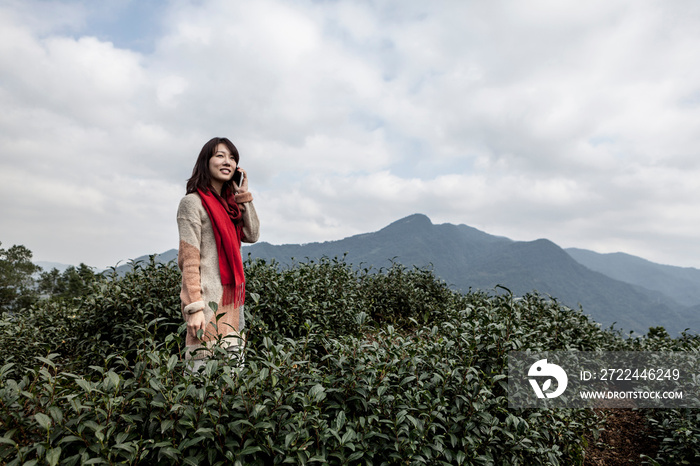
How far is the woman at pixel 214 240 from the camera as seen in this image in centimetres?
294

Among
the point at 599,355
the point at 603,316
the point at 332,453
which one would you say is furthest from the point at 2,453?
the point at 603,316

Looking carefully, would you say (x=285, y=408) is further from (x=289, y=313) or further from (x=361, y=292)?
(x=361, y=292)

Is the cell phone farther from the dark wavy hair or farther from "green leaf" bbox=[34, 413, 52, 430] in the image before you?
"green leaf" bbox=[34, 413, 52, 430]

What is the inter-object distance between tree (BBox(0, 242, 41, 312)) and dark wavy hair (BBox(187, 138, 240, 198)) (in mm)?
22264

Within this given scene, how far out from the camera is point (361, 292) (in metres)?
6.90

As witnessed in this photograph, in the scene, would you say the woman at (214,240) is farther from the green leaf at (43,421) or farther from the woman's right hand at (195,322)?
the green leaf at (43,421)

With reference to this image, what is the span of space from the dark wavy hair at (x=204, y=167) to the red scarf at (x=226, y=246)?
74 millimetres

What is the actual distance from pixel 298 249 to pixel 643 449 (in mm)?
94358

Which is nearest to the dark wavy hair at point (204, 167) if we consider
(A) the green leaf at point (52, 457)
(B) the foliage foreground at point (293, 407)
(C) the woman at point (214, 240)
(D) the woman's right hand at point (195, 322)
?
(C) the woman at point (214, 240)

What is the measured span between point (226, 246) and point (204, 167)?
734 mm

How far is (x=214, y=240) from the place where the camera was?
10.4ft

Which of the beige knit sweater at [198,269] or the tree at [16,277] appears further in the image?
the tree at [16,277]

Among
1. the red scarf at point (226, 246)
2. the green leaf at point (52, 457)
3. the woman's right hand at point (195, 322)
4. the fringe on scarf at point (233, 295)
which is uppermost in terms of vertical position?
the red scarf at point (226, 246)

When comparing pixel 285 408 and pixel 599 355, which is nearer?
pixel 285 408
